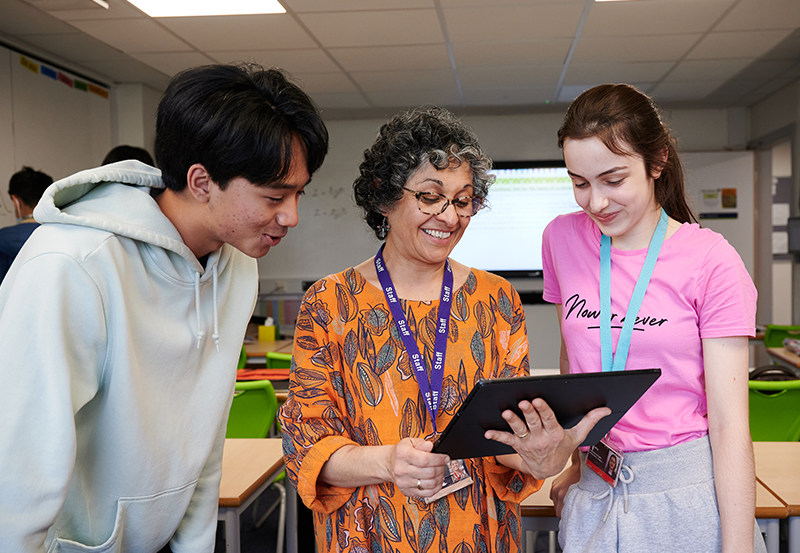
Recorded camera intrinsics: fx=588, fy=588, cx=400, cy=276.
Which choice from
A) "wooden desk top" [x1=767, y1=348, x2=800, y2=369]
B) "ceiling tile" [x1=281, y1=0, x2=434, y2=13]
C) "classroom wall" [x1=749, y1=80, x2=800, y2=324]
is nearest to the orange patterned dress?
"ceiling tile" [x1=281, y1=0, x2=434, y2=13]

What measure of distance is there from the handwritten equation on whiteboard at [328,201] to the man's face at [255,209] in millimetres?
5973

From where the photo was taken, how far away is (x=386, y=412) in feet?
4.17

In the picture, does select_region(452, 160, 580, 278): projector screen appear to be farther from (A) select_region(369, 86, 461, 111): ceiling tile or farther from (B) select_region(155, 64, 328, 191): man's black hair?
(B) select_region(155, 64, 328, 191): man's black hair

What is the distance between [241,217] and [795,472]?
1.97m

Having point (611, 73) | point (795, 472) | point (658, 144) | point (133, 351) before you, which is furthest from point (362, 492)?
point (611, 73)

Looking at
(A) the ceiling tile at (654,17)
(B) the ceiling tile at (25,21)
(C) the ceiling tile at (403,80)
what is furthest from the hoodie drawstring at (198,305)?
(C) the ceiling tile at (403,80)

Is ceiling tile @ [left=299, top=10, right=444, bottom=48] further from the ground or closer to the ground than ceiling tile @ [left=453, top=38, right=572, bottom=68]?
closer to the ground

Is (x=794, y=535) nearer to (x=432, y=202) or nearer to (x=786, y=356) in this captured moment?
(x=432, y=202)

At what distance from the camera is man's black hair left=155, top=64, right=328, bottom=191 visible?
39.8 inches

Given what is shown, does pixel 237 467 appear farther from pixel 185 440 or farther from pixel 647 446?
pixel 647 446

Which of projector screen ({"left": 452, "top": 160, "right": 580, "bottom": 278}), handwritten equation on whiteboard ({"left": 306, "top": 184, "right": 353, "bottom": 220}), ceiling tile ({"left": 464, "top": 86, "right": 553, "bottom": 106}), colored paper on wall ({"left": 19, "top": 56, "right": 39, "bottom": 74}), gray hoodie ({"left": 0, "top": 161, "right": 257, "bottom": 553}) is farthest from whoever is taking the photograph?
handwritten equation on whiteboard ({"left": 306, "top": 184, "right": 353, "bottom": 220})

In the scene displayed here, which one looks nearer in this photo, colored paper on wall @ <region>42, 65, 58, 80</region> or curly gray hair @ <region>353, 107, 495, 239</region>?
curly gray hair @ <region>353, 107, 495, 239</region>

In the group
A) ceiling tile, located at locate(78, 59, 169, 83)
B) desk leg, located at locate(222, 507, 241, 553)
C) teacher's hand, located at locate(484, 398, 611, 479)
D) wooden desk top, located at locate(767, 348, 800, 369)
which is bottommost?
desk leg, located at locate(222, 507, 241, 553)

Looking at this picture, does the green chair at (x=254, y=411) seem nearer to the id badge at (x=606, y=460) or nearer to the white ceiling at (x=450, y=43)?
the id badge at (x=606, y=460)
